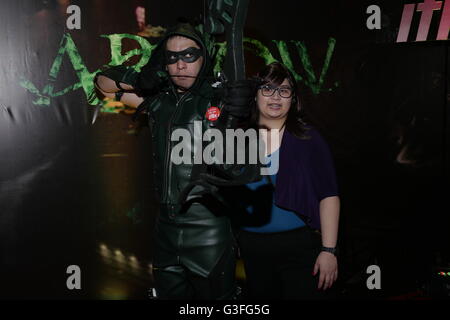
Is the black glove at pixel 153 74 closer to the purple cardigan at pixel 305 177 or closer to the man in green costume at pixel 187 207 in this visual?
the man in green costume at pixel 187 207

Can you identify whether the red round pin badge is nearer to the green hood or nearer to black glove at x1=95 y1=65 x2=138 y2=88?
the green hood

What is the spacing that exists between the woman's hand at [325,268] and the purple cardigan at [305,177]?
6.2 inches

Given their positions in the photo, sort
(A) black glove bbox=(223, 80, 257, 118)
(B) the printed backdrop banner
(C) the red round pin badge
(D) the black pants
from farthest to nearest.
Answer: (B) the printed backdrop banner
(D) the black pants
(C) the red round pin badge
(A) black glove bbox=(223, 80, 257, 118)

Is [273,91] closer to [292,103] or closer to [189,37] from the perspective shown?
[292,103]

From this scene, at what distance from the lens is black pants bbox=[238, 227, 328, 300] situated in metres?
2.04

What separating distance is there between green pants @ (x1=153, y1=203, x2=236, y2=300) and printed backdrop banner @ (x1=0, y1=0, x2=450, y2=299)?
880 millimetres

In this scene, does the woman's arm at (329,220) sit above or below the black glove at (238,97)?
below

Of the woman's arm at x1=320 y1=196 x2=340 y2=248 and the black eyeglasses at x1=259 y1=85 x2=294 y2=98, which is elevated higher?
the black eyeglasses at x1=259 y1=85 x2=294 y2=98

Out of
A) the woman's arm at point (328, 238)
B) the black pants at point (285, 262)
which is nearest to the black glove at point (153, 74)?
the black pants at point (285, 262)

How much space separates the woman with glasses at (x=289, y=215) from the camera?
2051 mm

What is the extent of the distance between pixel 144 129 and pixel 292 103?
3.82 feet

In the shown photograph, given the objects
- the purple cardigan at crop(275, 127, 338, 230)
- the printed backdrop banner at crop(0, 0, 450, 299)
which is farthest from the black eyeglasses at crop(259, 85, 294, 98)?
the printed backdrop banner at crop(0, 0, 450, 299)
